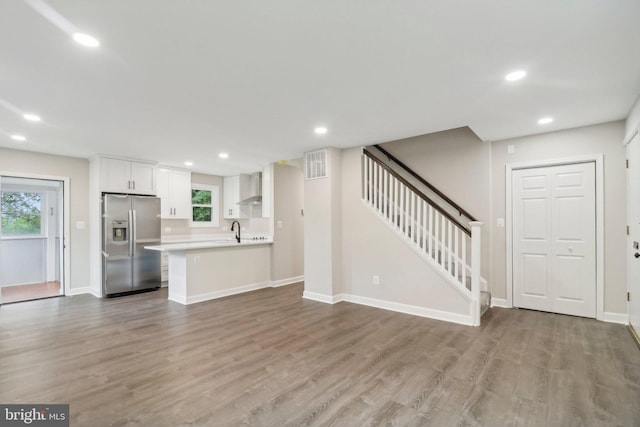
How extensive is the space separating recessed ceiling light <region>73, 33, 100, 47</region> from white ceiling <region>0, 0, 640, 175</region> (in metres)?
0.05

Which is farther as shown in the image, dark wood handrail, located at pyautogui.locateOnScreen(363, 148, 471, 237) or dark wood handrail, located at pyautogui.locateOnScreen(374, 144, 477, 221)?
dark wood handrail, located at pyautogui.locateOnScreen(374, 144, 477, 221)

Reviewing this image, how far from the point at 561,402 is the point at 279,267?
4.66m

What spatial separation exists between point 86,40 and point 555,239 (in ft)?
17.2

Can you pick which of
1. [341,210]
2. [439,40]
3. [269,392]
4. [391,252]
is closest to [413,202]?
[391,252]

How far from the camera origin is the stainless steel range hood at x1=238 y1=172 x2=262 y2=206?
22.2ft

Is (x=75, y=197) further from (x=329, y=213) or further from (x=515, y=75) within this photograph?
(x=515, y=75)

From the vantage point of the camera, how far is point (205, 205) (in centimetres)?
748

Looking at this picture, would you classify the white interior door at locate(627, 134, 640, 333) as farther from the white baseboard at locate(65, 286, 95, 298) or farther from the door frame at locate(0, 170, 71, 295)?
the door frame at locate(0, 170, 71, 295)

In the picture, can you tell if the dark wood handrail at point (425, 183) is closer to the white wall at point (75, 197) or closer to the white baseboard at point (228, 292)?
the white baseboard at point (228, 292)

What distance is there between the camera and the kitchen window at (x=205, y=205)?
7289 mm

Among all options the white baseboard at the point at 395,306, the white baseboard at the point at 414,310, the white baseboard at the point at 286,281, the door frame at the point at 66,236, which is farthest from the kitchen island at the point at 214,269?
the white baseboard at the point at 414,310

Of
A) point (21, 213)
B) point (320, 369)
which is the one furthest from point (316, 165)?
point (21, 213)

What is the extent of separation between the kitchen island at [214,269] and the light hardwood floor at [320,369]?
2.37 feet

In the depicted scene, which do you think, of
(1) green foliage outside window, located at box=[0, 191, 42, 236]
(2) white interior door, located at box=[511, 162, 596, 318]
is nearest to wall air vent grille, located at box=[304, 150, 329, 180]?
(2) white interior door, located at box=[511, 162, 596, 318]
